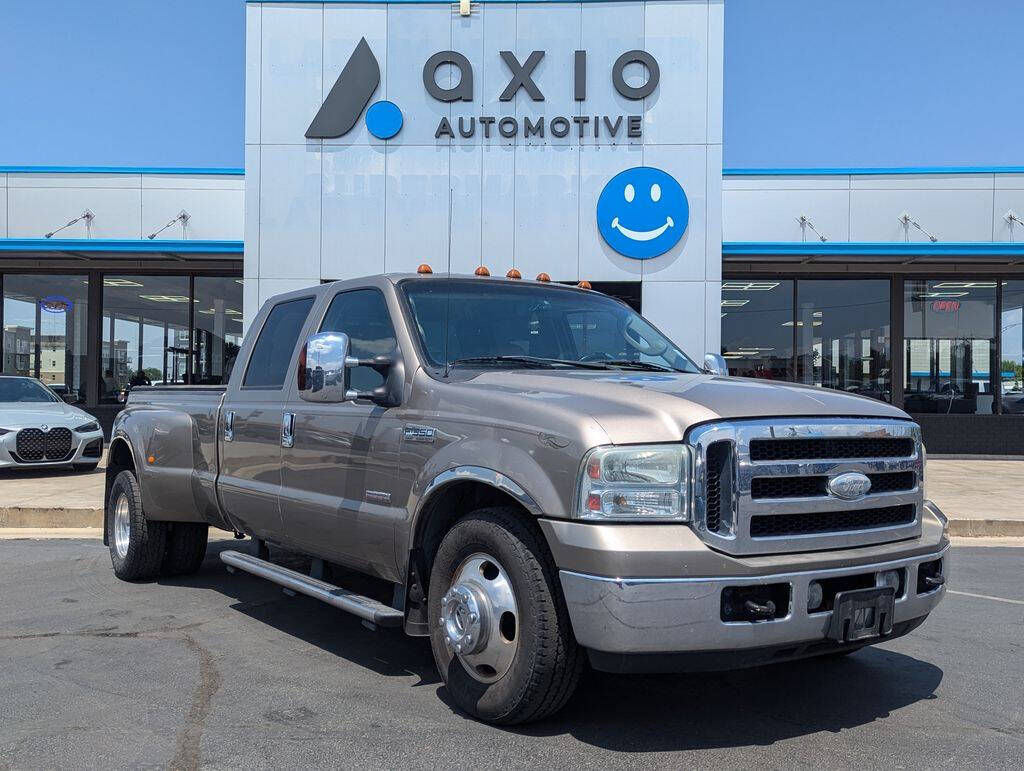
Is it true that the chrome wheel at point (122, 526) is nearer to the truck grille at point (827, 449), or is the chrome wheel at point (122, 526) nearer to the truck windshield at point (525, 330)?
the truck windshield at point (525, 330)

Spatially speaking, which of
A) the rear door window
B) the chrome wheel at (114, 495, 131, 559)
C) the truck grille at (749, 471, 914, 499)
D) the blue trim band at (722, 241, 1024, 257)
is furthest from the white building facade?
the truck grille at (749, 471, 914, 499)

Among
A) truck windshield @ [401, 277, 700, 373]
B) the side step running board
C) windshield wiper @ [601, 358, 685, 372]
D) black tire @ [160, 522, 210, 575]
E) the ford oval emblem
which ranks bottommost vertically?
black tire @ [160, 522, 210, 575]

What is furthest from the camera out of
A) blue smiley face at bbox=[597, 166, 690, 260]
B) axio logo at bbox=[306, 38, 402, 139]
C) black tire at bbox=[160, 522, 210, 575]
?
axio logo at bbox=[306, 38, 402, 139]

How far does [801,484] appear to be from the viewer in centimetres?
367

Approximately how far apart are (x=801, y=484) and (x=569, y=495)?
2.98ft

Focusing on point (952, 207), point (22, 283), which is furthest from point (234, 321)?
point (952, 207)

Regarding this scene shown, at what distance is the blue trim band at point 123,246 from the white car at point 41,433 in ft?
11.0

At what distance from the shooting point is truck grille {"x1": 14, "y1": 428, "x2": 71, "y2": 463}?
12.9 meters

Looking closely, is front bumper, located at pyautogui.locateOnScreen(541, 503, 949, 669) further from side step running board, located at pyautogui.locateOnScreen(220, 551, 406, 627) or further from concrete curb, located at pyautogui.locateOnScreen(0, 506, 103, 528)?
concrete curb, located at pyautogui.locateOnScreen(0, 506, 103, 528)

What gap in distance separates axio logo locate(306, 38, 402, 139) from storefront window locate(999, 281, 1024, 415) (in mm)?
12203

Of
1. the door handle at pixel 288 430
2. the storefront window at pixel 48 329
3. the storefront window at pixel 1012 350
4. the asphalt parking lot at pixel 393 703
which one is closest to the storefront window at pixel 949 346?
the storefront window at pixel 1012 350

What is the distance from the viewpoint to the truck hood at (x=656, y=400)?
352cm

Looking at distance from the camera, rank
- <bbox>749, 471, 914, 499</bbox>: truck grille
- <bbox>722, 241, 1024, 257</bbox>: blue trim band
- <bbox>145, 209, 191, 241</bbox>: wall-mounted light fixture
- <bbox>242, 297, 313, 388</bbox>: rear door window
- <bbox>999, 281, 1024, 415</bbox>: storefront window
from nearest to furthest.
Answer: <bbox>749, 471, 914, 499</bbox>: truck grille → <bbox>242, 297, 313, 388</bbox>: rear door window → <bbox>722, 241, 1024, 257</bbox>: blue trim band → <bbox>145, 209, 191, 241</bbox>: wall-mounted light fixture → <bbox>999, 281, 1024, 415</bbox>: storefront window

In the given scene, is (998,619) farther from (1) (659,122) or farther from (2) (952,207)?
(2) (952,207)
